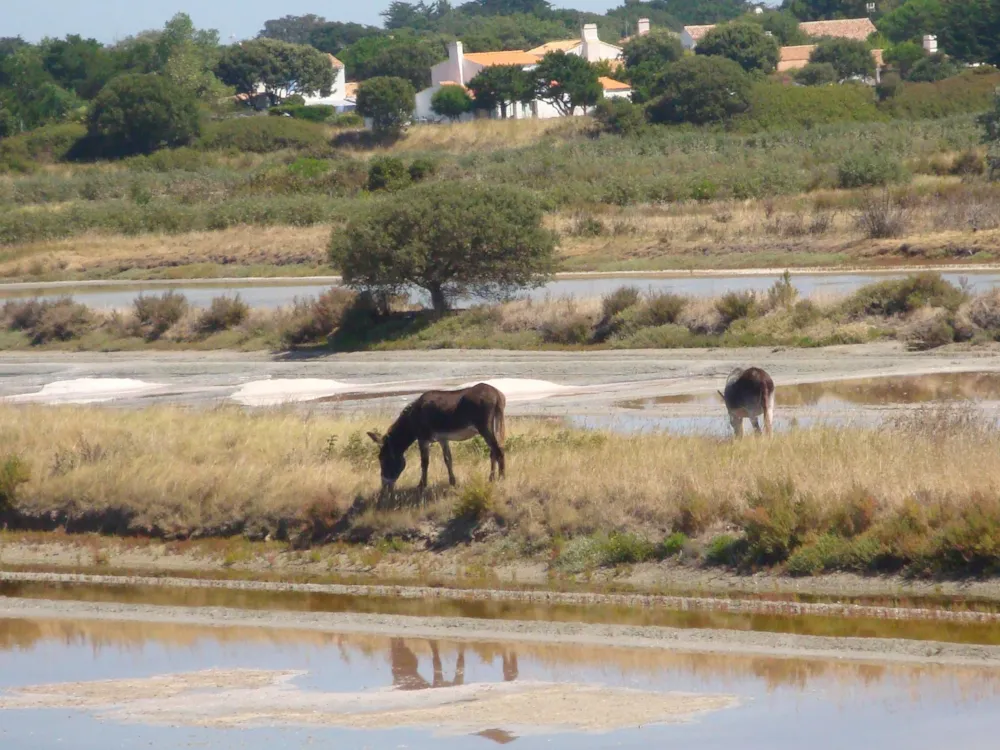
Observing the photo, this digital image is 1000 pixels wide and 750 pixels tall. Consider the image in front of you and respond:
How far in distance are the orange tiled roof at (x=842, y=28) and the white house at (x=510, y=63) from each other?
36101 millimetres

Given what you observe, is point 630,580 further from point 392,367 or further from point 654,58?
point 654,58

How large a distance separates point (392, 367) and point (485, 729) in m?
23.3

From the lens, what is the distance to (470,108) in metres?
117

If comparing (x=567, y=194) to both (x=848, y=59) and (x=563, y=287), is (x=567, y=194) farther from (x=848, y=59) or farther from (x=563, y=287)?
(x=848, y=59)

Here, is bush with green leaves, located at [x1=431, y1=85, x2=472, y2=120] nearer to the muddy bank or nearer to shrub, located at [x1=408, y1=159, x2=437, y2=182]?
shrub, located at [x1=408, y1=159, x2=437, y2=182]

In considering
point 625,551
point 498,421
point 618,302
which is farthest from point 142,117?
point 625,551

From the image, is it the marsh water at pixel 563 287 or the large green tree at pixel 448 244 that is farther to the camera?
the marsh water at pixel 563 287

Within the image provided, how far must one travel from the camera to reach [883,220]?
50906 millimetres

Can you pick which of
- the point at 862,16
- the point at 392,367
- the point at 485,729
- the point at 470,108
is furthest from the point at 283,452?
the point at 862,16

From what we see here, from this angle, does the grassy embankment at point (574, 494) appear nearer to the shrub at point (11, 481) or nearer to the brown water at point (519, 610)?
the shrub at point (11, 481)

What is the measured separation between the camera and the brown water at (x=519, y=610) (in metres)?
13.6

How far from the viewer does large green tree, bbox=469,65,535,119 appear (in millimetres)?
113250

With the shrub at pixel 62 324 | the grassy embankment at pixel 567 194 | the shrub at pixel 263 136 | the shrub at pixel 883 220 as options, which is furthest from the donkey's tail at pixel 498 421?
the shrub at pixel 263 136

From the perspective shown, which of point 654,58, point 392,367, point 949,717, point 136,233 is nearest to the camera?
point 949,717
